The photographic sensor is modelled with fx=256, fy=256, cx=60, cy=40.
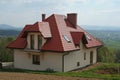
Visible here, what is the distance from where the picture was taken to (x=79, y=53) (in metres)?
29.7

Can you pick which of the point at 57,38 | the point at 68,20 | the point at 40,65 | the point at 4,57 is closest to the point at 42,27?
the point at 57,38

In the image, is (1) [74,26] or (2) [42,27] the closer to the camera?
(2) [42,27]

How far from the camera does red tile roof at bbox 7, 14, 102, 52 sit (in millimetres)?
26703

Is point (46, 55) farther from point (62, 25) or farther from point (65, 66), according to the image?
point (62, 25)

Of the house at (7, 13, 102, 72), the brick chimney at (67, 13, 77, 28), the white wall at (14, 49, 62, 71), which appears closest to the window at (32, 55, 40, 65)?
the house at (7, 13, 102, 72)

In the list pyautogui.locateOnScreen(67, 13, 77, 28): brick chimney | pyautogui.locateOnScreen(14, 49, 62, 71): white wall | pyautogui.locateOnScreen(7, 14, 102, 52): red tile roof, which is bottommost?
pyautogui.locateOnScreen(14, 49, 62, 71): white wall

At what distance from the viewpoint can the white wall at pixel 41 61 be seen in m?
26.6

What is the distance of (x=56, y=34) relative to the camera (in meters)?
27.8

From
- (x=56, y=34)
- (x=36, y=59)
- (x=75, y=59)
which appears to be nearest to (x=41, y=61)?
(x=36, y=59)

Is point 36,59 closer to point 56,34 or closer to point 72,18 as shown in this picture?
point 56,34

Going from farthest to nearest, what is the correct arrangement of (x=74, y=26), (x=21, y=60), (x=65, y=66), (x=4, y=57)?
(x=4, y=57) < (x=74, y=26) < (x=21, y=60) < (x=65, y=66)

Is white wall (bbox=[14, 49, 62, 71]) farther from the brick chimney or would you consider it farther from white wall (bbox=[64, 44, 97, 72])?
the brick chimney

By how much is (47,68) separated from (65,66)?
6.41ft

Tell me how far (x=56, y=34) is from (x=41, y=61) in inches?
131
